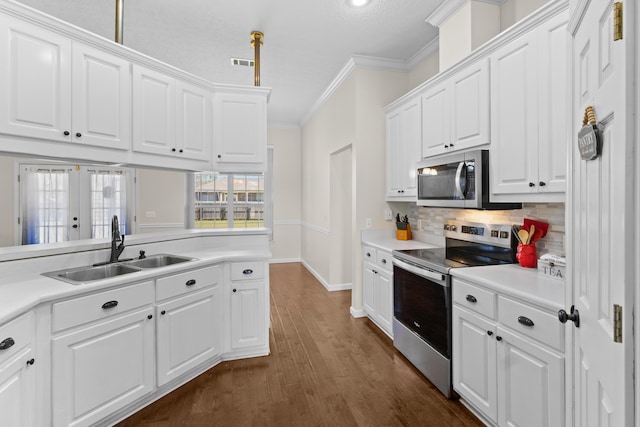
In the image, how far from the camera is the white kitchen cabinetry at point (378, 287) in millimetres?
3168

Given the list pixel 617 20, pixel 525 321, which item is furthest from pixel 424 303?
pixel 617 20

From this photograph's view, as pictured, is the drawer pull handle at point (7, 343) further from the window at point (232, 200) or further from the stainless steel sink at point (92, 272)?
the window at point (232, 200)

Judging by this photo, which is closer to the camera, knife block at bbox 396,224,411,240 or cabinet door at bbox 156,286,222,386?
cabinet door at bbox 156,286,222,386

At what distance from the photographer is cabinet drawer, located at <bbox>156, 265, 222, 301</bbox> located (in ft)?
7.39

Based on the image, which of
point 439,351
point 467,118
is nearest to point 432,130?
point 467,118

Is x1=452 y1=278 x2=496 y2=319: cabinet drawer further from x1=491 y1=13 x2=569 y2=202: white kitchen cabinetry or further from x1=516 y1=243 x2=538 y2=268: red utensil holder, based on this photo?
x1=491 y1=13 x2=569 y2=202: white kitchen cabinetry

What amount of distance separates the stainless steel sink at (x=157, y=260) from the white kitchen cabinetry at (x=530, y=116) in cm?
240

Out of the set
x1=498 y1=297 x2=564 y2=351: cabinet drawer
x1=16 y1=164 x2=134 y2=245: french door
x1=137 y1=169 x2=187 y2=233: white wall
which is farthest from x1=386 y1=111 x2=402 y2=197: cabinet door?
x1=16 y1=164 x2=134 y2=245: french door

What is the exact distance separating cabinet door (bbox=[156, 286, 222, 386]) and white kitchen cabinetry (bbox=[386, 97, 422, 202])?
2.07 meters

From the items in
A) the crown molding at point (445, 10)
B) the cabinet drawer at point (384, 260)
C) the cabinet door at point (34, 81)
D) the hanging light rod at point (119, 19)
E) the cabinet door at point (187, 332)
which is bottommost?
the cabinet door at point (187, 332)

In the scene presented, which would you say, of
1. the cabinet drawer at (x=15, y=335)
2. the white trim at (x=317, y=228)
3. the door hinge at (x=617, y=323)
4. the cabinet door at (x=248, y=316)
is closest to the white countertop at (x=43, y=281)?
the cabinet drawer at (x=15, y=335)

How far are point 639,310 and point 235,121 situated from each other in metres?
3.11

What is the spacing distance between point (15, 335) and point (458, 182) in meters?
2.71

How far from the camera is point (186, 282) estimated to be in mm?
2430
